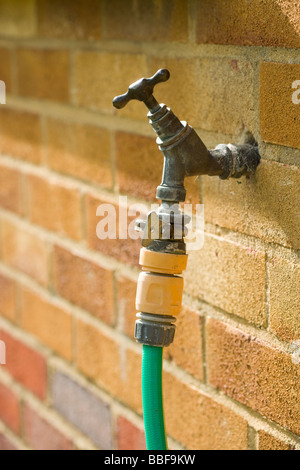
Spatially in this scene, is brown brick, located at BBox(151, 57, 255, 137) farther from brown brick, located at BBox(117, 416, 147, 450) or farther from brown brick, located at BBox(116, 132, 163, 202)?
brown brick, located at BBox(117, 416, 147, 450)

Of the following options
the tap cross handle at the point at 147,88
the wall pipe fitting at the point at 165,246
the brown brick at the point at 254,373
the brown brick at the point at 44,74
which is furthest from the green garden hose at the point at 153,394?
the brown brick at the point at 44,74

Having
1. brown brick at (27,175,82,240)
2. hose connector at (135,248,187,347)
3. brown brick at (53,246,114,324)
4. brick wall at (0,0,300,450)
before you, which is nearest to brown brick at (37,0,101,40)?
brick wall at (0,0,300,450)

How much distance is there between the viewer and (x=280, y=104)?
0.73 meters

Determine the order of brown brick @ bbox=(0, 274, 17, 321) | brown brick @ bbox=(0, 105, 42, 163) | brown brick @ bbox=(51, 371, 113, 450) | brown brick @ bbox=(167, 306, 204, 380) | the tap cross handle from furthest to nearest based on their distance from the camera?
1. brown brick @ bbox=(0, 274, 17, 321)
2. brown brick @ bbox=(0, 105, 42, 163)
3. brown brick @ bbox=(51, 371, 113, 450)
4. brown brick @ bbox=(167, 306, 204, 380)
5. the tap cross handle

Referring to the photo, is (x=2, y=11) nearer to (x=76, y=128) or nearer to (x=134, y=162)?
(x=76, y=128)

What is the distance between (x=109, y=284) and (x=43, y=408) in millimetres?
383

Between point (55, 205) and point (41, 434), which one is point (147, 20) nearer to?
point (55, 205)

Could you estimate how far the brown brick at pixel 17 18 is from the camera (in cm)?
123

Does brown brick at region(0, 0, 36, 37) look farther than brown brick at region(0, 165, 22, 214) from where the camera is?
No

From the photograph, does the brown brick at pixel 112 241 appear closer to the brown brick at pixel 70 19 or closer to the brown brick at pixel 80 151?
the brown brick at pixel 80 151

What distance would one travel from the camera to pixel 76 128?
1142 mm

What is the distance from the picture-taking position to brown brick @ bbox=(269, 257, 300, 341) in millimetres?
743
